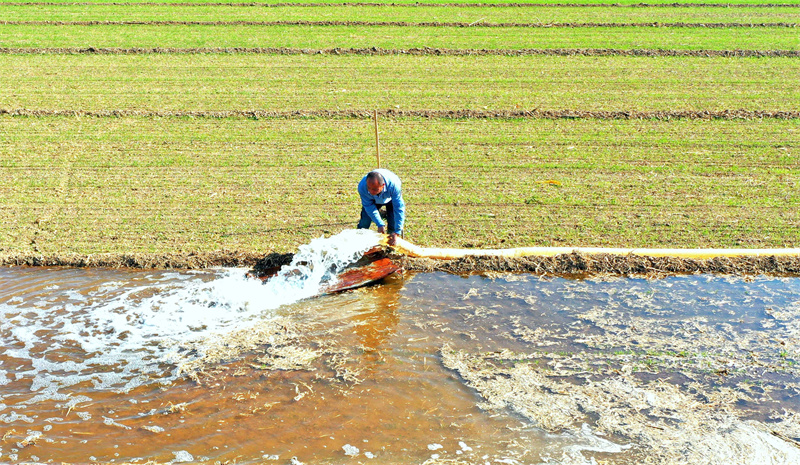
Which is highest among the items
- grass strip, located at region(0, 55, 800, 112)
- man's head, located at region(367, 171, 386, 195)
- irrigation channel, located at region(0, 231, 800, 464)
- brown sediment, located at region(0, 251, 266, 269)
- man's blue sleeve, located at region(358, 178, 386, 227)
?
grass strip, located at region(0, 55, 800, 112)

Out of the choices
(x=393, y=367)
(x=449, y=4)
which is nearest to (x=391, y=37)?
(x=449, y=4)

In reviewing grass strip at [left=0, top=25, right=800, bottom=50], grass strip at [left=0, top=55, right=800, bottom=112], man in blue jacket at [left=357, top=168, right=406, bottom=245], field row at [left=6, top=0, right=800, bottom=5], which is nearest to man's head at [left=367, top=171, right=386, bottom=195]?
man in blue jacket at [left=357, top=168, right=406, bottom=245]

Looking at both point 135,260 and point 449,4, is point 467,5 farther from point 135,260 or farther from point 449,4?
point 135,260

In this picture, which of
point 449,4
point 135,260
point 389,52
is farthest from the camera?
point 449,4

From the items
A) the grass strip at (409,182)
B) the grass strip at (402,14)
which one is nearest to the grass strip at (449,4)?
the grass strip at (402,14)

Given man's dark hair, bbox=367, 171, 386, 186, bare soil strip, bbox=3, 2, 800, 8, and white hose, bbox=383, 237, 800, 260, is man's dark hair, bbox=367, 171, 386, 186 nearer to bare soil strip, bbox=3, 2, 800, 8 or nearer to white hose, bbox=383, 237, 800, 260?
white hose, bbox=383, 237, 800, 260

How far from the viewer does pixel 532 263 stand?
8.91 m

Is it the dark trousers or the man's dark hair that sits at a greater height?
the man's dark hair

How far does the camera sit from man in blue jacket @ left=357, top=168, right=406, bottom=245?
790 cm

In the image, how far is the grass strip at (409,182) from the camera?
31.3 feet

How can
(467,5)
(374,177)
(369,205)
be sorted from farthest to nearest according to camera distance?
(467,5) < (369,205) < (374,177)

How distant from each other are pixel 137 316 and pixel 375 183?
310 centimetres

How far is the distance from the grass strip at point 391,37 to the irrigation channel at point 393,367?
514 inches

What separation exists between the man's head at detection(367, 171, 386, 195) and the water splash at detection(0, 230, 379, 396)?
880 millimetres
